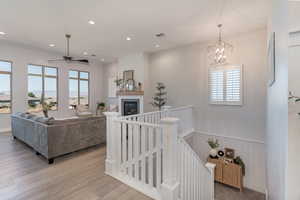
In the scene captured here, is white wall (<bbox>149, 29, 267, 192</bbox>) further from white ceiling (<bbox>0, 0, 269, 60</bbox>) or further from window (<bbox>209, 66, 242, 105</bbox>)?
white ceiling (<bbox>0, 0, 269, 60</bbox>)

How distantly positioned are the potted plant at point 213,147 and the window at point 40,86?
21.4 ft

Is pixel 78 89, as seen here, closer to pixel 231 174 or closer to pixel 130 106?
pixel 130 106

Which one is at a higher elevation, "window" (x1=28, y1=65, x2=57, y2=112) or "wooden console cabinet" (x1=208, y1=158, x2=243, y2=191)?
"window" (x1=28, y1=65, x2=57, y2=112)

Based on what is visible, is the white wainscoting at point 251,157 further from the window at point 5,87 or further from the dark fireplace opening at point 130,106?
the window at point 5,87

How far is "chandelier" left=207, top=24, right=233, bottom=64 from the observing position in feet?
11.3

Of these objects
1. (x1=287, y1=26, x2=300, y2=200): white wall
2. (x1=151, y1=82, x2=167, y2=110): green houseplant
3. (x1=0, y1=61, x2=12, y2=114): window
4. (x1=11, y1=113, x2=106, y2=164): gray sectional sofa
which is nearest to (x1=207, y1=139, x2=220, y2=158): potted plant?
(x1=151, y1=82, x2=167, y2=110): green houseplant

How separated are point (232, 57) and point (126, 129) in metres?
3.92

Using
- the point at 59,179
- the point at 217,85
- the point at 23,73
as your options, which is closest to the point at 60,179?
the point at 59,179

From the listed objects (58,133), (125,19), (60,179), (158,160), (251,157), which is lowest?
(251,157)

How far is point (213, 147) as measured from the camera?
4.50 meters

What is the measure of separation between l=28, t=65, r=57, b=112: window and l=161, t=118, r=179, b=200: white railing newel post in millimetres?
6392

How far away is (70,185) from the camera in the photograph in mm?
2311

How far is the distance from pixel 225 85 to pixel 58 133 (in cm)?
460

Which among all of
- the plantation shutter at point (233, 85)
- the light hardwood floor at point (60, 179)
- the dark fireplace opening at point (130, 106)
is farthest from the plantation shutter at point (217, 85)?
the dark fireplace opening at point (130, 106)
